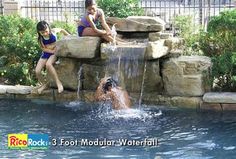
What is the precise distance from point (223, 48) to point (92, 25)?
2.51 metres

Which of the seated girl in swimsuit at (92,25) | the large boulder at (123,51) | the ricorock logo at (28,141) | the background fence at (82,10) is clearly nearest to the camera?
the ricorock logo at (28,141)

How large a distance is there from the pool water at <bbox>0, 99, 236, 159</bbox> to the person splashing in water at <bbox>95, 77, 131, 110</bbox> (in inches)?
5.9

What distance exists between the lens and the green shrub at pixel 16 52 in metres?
10.5

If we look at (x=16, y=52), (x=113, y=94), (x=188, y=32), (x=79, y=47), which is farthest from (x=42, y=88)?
(x=188, y=32)

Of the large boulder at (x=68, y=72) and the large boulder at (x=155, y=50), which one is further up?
the large boulder at (x=155, y=50)

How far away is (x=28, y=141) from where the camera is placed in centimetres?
720

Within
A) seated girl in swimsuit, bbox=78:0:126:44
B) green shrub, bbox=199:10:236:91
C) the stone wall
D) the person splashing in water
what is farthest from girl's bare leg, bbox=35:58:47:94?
green shrub, bbox=199:10:236:91

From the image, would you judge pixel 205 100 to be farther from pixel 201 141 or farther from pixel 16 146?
pixel 16 146

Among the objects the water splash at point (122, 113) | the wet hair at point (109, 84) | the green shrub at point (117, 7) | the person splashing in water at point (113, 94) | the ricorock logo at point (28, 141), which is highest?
the green shrub at point (117, 7)

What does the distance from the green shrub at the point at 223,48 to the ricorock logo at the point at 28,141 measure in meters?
3.41

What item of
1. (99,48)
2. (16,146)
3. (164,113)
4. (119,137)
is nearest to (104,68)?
(99,48)

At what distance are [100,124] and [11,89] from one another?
276 cm

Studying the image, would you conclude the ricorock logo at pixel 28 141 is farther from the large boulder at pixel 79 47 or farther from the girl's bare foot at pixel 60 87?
the large boulder at pixel 79 47

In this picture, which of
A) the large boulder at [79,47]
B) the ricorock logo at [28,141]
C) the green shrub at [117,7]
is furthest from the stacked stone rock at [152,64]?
the ricorock logo at [28,141]
